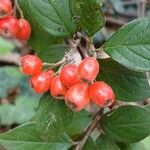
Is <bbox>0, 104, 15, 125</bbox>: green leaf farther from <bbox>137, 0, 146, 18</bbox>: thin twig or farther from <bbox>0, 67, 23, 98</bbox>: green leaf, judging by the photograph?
<bbox>137, 0, 146, 18</bbox>: thin twig

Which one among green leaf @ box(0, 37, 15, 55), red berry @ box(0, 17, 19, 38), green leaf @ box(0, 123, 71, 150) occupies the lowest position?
green leaf @ box(0, 37, 15, 55)

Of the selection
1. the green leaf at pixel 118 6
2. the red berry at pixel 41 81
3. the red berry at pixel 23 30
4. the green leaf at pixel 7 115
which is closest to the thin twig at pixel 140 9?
the green leaf at pixel 118 6

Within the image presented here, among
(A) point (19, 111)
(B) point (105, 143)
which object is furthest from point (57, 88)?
(A) point (19, 111)

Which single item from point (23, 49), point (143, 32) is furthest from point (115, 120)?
point (23, 49)

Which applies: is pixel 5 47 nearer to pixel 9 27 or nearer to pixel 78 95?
pixel 9 27

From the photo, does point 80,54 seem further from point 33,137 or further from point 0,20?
point 33,137

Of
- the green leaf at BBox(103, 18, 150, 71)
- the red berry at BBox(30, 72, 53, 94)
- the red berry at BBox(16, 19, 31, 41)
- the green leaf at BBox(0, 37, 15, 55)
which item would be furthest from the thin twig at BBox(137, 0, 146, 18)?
the red berry at BBox(30, 72, 53, 94)
